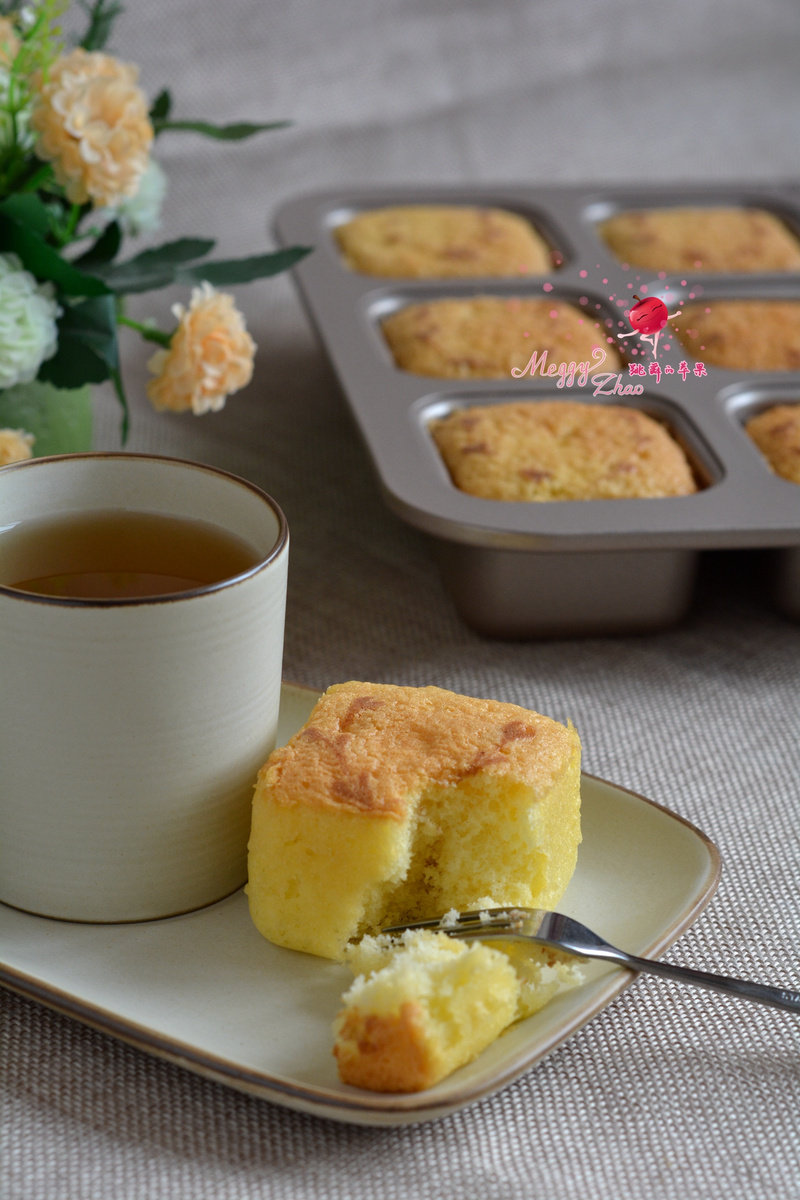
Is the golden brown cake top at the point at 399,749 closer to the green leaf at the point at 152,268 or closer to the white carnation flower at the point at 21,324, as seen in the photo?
the white carnation flower at the point at 21,324

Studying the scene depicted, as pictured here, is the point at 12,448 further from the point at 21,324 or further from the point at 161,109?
the point at 161,109

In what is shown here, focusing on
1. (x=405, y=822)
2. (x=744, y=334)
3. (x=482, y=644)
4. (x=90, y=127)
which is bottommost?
(x=482, y=644)

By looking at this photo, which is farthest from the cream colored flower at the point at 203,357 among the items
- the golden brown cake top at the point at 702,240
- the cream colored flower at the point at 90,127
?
the golden brown cake top at the point at 702,240

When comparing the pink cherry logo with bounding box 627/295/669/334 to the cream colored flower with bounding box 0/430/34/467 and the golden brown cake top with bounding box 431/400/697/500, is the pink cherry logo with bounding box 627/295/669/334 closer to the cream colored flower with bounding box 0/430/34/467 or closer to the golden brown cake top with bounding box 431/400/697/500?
the golden brown cake top with bounding box 431/400/697/500

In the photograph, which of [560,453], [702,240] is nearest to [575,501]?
[560,453]

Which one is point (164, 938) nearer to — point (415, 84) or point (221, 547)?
point (221, 547)

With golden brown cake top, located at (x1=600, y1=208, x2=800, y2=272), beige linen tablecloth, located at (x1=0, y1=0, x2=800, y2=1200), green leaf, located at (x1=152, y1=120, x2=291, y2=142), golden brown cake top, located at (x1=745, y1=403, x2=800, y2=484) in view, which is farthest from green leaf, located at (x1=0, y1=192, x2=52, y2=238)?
golden brown cake top, located at (x1=600, y1=208, x2=800, y2=272)
